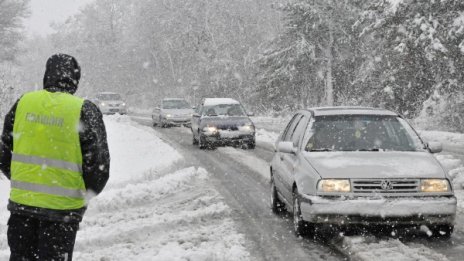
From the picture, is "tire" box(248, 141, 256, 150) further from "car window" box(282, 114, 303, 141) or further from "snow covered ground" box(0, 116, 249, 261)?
"car window" box(282, 114, 303, 141)

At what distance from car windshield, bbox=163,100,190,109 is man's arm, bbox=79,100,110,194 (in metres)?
29.8

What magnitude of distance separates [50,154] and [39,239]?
0.48m

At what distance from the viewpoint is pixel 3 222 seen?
8719 mm

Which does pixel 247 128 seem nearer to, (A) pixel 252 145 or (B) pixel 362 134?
(A) pixel 252 145

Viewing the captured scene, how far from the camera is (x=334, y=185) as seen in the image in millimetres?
6859

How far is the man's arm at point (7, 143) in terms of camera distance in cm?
369

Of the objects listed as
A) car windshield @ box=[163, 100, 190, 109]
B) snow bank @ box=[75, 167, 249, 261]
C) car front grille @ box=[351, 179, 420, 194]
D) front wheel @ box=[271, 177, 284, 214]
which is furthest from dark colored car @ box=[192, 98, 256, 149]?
car front grille @ box=[351, 179, 420, 194]

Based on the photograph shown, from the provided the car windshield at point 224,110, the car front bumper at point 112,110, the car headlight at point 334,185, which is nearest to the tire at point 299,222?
the car headlight at point 334,185

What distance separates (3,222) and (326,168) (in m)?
4.70

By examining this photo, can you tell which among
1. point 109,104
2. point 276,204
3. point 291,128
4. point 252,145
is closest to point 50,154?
point 276,204

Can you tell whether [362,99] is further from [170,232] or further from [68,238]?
[68,238]

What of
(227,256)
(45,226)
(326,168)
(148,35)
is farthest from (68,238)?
(148,35)

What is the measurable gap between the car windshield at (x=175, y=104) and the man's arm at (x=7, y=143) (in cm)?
2961

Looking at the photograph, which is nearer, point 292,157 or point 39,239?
point 39,239
